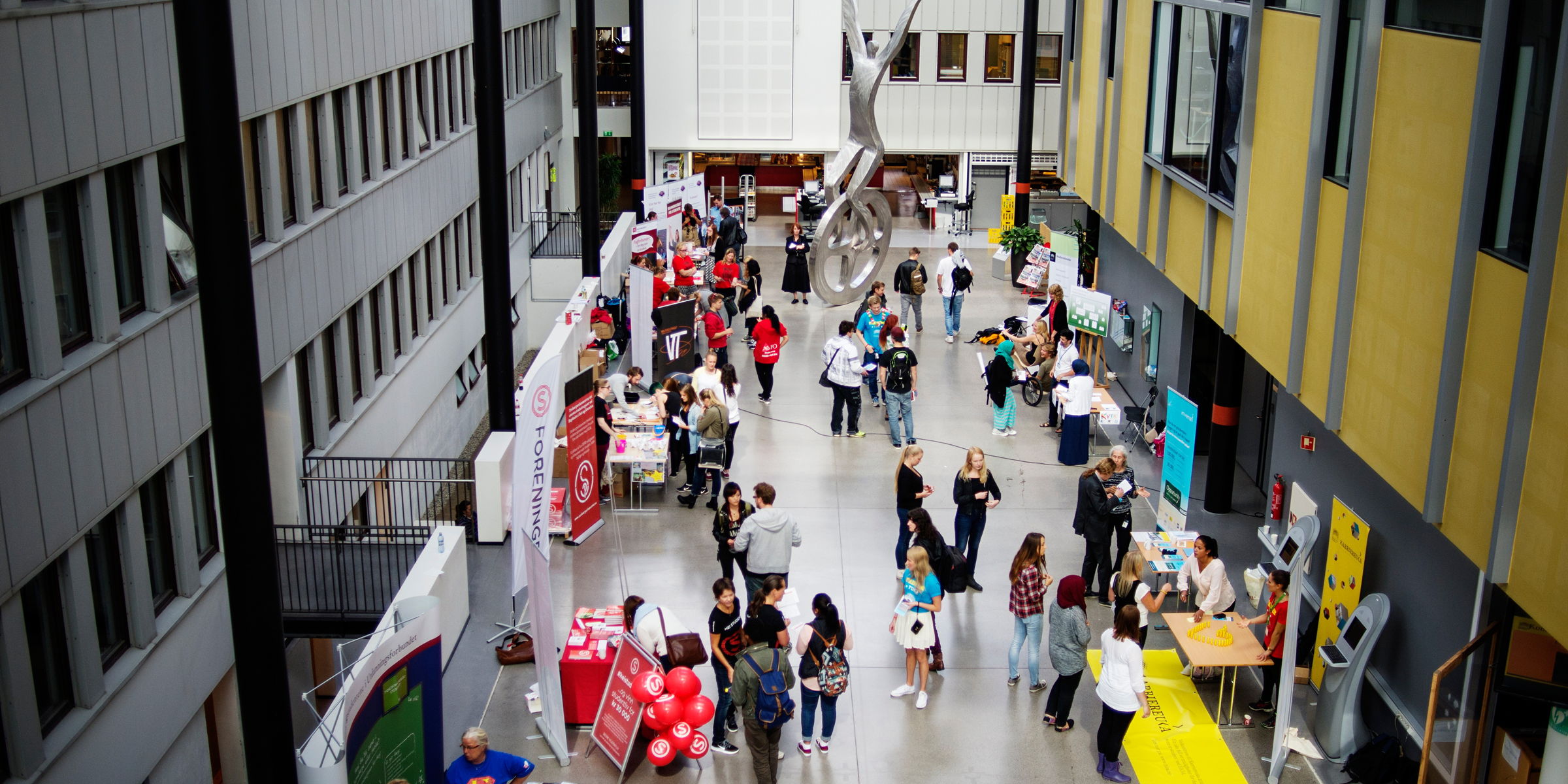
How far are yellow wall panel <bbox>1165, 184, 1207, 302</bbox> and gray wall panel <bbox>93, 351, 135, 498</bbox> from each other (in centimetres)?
1076

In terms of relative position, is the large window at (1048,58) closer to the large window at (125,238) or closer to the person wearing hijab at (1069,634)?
the person wearing hijab at (1069,634)

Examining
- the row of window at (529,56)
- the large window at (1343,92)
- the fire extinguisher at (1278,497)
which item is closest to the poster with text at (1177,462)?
the fire extinguisher at (1278,497)

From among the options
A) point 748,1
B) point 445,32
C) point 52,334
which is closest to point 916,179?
point 748,1

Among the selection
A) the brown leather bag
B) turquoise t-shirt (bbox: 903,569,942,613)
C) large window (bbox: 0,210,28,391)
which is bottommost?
the brown leather bag

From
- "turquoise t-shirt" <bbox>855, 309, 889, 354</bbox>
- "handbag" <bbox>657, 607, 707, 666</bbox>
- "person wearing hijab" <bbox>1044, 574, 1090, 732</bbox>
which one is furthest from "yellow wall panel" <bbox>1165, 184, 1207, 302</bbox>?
"handbag" <bbox>657, 607, 707, 666</bbox>

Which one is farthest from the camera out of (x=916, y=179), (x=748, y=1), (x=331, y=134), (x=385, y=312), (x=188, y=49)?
(x=916, y=179)

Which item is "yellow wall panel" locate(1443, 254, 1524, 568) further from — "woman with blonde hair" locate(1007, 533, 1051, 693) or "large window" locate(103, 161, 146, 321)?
"large window" locate(103, 161, 146, 321)

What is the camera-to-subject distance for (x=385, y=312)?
55.5 feet

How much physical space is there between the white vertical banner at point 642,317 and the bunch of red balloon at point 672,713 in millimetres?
9823

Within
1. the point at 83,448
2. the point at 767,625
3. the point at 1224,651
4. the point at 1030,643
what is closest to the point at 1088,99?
the point at 1030,643

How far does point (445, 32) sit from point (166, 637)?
507 inches

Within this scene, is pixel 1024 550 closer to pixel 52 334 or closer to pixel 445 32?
pixel 52 334

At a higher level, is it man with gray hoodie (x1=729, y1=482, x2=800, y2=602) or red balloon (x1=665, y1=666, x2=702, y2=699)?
man with gray hoodie (x1=729, y1=482, x2=800, y2=602)

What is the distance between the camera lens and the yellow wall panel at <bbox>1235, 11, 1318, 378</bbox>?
38.3 feet
